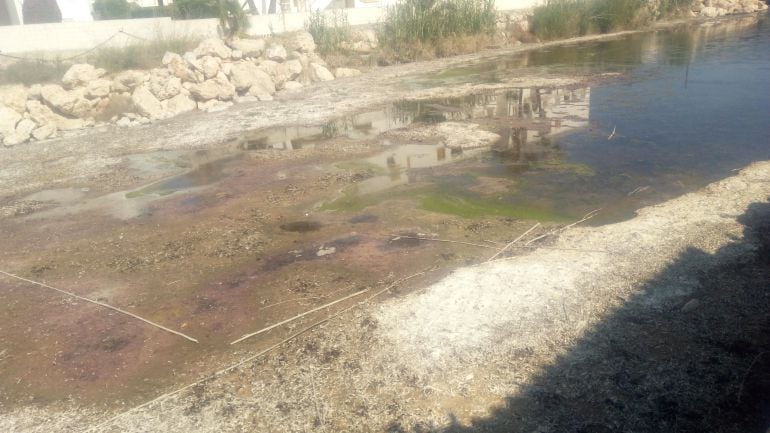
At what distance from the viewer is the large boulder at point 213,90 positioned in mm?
13391

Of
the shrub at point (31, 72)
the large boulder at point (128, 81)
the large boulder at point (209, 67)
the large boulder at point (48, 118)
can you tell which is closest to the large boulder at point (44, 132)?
the large boulder at point (48, 118)

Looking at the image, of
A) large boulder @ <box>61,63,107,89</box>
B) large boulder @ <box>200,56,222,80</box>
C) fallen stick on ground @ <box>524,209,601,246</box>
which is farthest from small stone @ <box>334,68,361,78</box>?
fallen stick on ground @ <box>524,209,601,246</box>

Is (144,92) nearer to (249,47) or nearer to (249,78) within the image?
(249,78)

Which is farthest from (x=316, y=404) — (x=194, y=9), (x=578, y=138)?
(x=194, y=9)

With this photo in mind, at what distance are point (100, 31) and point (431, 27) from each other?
1083 cm

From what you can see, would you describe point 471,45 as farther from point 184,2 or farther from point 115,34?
point 115,34

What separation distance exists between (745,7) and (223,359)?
3686 centimetres

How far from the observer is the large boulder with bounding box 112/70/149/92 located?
13508 millimetres

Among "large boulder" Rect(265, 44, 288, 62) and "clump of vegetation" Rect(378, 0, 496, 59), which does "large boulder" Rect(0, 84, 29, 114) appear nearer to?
"large boulder" Rect(265, 44, 288, 62)

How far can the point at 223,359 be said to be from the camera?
13.7ft

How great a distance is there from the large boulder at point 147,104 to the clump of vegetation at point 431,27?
928 cm

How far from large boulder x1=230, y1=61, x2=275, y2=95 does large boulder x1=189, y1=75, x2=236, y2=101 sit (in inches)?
13.8

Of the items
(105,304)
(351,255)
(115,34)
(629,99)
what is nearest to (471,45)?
(629,99)

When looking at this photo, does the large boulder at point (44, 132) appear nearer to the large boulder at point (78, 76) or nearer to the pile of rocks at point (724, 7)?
the large boulder at point (78, 76)
